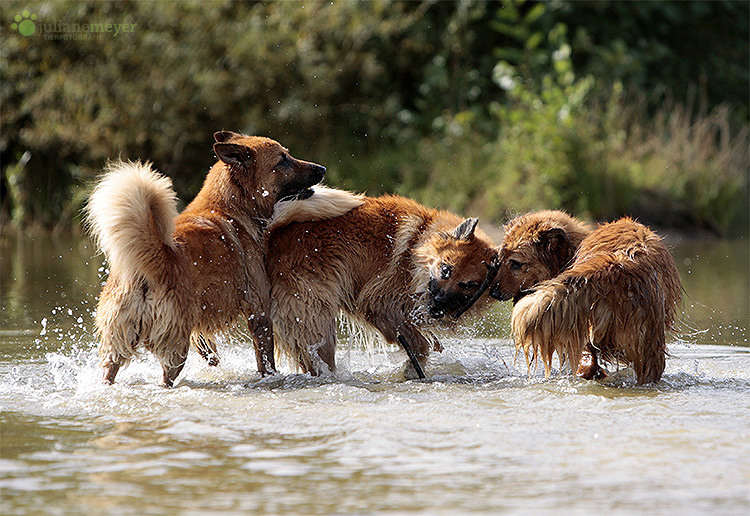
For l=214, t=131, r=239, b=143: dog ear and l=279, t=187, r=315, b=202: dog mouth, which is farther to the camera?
l=214, t=131, r=239, b=143: dog ear

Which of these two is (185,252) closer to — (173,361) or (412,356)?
(173,361)

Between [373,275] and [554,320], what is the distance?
145cm

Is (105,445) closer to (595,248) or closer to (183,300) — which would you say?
(183,300)

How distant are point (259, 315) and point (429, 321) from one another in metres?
1.13

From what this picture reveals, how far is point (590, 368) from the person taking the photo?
6.09 meters

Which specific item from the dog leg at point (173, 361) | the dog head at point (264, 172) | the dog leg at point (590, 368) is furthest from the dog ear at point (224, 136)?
the dog leg at point (590, 368)

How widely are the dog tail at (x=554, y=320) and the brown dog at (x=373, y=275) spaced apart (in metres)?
0.78

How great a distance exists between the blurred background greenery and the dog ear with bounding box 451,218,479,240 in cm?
818

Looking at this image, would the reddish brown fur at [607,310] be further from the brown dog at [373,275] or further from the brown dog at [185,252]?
the brown dog at [185,252]

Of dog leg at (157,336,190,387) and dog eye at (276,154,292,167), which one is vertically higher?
dog eye at (276,154,292,167)

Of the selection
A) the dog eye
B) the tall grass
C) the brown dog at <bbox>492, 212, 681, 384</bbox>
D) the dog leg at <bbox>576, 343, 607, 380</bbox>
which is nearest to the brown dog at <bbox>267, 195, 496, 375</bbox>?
the dog eye

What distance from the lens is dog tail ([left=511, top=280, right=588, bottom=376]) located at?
5.50 metres

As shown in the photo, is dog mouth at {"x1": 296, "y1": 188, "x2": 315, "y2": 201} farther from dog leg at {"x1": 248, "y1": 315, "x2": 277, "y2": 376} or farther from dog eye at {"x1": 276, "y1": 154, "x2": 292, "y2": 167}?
dog leg at {"x1": 248, "y1": 315, "x2": 277, "y2": 376}

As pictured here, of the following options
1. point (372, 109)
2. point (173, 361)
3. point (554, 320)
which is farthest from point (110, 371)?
point (372, 109)
